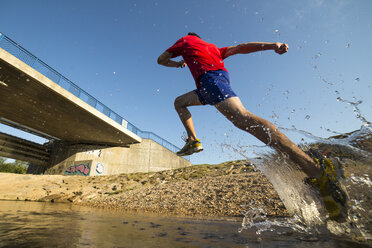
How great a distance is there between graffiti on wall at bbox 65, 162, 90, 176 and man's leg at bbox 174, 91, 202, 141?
781 inches

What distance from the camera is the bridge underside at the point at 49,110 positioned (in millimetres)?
11805

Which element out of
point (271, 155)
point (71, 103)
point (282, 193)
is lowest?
point (282, 193)

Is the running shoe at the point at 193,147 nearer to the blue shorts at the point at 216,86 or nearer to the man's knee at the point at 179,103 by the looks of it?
the man's knee at the point at 179,103

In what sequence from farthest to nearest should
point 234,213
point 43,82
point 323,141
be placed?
1. point 43,82
2. point 234,213
3. point 323,141

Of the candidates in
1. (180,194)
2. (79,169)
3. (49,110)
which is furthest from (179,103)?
(79,169)

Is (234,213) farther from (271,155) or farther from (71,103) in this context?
(71,103)

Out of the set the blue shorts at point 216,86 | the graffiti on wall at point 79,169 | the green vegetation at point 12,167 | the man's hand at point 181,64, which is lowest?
the blue shorts at point 216,86

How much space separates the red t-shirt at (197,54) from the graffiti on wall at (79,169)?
2033cm

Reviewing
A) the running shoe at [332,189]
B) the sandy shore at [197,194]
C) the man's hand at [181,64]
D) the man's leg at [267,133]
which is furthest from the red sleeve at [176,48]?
the sandy shore at [197,194]

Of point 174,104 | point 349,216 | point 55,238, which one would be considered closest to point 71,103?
point 174,104

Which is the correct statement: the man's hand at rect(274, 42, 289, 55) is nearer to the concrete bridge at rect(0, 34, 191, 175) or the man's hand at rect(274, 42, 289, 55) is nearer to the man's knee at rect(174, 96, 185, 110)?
the man's knee at rect(174, 96, 185, 110)

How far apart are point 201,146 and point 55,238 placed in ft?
6.11

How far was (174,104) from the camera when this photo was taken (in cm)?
276

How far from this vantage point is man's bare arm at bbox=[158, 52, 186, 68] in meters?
2.54
